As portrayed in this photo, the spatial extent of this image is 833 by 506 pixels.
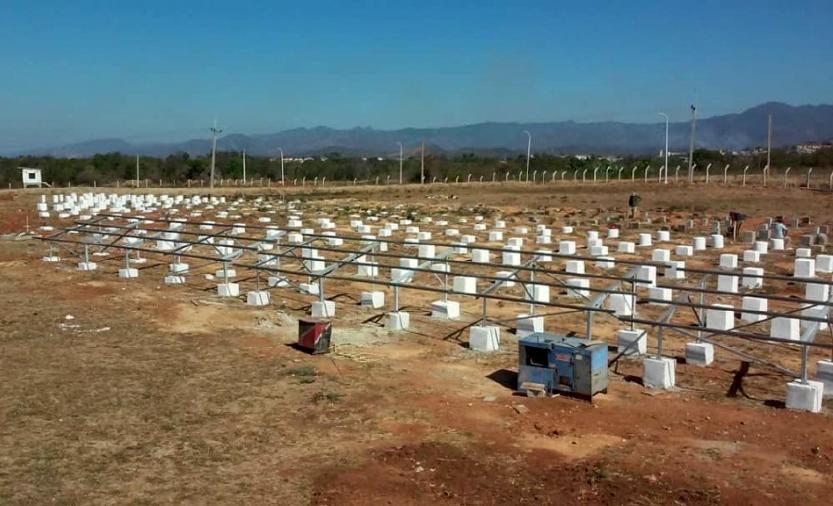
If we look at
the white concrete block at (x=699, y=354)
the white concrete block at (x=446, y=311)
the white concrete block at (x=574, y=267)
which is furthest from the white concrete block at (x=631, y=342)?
the white concrete block at (x=574, y=267)

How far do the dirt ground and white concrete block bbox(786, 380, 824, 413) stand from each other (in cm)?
16

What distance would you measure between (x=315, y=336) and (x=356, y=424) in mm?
2862

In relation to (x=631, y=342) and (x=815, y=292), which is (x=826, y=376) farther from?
(x=815, y=292)

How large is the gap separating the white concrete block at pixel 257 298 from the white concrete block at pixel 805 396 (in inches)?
355

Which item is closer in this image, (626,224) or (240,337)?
(240,337)

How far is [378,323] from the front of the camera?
13.1 m

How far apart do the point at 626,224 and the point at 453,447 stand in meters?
24.3

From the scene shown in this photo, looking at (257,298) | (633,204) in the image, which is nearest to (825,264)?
(257,298)

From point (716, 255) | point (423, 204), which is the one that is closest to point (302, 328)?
point (716, 255)

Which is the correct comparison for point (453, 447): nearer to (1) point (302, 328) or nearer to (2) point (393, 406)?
(2) point (393, 406)

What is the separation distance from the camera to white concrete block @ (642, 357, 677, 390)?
31.1ft

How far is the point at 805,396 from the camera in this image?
871cm

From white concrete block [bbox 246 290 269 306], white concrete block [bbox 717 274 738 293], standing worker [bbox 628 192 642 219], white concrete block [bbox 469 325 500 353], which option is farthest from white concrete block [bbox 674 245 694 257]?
white concrete block [bbox 246 290 269 306]

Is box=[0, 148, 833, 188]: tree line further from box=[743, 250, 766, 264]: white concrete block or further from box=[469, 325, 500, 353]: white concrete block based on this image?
box=[469, 325, 500, 353]: white concrete block
